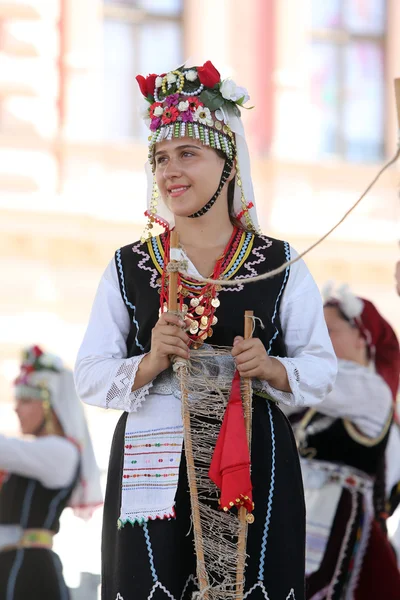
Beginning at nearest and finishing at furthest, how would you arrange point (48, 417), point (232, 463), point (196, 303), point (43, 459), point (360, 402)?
point (232, 463), point (196, 303), point (360, 402), point (43, 459), point (48, 417)

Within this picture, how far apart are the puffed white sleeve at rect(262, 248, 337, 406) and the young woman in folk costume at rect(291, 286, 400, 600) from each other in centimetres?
143

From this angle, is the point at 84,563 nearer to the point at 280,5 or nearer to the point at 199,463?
the point at 199,463

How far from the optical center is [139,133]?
12.4m

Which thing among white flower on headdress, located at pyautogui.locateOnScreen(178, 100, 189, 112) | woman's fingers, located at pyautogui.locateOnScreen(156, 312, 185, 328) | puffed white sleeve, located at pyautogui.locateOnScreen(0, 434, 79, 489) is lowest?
puffed white sleeve, located at pyautogui.locateOnScreen(0, 434, 79, 489)

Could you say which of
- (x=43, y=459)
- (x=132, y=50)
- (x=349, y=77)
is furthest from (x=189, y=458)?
(x=349, y=77)

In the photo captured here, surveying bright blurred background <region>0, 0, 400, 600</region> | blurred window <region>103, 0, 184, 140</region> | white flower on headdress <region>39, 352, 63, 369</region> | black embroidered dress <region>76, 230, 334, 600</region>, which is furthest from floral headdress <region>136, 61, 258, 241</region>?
blurred window <region>103, 0, 184, 140</region>

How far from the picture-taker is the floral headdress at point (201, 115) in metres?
3.37

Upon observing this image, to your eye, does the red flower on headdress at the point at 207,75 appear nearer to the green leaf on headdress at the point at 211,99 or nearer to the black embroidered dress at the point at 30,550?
the green leaf on headdress at the point at 211,99

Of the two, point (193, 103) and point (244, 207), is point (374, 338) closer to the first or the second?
point (244, 207)

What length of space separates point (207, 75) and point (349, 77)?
32.9 ft

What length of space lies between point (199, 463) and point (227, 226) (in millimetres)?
666

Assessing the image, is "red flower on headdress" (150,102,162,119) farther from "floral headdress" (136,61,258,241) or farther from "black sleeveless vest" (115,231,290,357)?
"black sleeveless vest" (115,231,290,357)

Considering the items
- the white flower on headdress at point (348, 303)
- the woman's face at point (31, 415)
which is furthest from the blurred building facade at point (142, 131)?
the white flower on headdress at point (348, 303)

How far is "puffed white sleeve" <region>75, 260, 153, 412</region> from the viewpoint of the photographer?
3.18 metres
